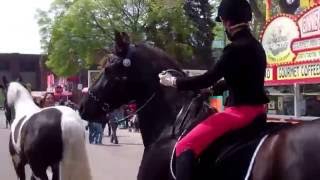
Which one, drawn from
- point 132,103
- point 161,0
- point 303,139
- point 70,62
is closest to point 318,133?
point 303,139

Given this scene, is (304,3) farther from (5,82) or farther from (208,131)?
(208,131)

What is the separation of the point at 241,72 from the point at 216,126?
437mm

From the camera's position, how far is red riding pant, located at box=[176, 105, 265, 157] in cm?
390

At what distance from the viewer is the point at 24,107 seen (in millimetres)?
9391

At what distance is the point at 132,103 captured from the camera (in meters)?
4.98

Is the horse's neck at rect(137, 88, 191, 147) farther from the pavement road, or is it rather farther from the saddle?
the pavement road

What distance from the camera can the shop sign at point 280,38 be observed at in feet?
52.2

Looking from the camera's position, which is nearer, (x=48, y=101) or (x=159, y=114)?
(x=159, y=114)

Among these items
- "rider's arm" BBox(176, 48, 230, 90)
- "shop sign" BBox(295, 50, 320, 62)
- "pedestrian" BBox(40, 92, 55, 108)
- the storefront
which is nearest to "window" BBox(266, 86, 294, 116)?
the storefront

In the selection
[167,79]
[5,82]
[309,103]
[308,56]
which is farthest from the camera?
[309,103]

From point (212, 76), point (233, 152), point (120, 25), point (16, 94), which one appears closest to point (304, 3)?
point (16, 94)

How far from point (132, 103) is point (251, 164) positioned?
1.67 meters

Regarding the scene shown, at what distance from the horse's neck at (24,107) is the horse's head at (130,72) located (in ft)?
14.9

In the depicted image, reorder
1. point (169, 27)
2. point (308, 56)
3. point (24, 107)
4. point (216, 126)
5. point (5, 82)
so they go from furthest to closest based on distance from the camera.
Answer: point (169, 27) < point (308, 56) < point (5, 82) < point (24, 107) < point (216, 126)
